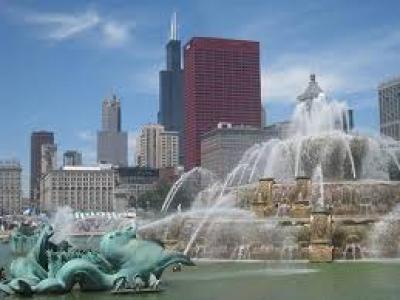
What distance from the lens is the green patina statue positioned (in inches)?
982

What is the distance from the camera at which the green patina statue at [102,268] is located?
25.0m

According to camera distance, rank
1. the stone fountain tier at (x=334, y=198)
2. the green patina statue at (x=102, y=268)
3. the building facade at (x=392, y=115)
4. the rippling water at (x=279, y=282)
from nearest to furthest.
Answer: the rippling water at (x=279, y=282)
the green patina statue at (x=102, y=268)
the stone fountain tier at (x=334, y=198)
the building facade at (x=392, y=115)

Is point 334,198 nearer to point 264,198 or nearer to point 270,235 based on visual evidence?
point 264,198

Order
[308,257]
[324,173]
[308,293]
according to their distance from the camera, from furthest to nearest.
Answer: [324,173], [308,257], [308,293]

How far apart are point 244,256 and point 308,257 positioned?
3.40 meters

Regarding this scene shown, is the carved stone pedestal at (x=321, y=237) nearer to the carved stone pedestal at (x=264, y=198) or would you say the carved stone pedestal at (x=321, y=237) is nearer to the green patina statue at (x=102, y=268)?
the carved stone pedestal at (x=264, y=198)

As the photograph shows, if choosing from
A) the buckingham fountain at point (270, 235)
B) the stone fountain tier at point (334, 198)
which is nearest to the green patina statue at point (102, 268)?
the buckingham fountain at point (270, 235)

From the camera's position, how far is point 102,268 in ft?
84.0

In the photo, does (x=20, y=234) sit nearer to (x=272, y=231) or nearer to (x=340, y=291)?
(x=272, y=231)

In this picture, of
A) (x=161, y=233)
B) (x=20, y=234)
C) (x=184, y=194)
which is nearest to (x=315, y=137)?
(x=161, y=233)

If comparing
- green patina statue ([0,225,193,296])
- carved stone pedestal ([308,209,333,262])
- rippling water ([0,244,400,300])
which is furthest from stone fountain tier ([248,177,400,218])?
green patina statue ([0,225,193,296])

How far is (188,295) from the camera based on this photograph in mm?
24453

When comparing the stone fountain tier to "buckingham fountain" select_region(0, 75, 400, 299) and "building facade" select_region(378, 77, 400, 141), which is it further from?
"building facade" select_region(378, 77, 400, 141)

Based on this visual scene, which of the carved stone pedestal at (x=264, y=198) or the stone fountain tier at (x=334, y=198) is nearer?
the stone fountain tier at (x=334, y=198)
